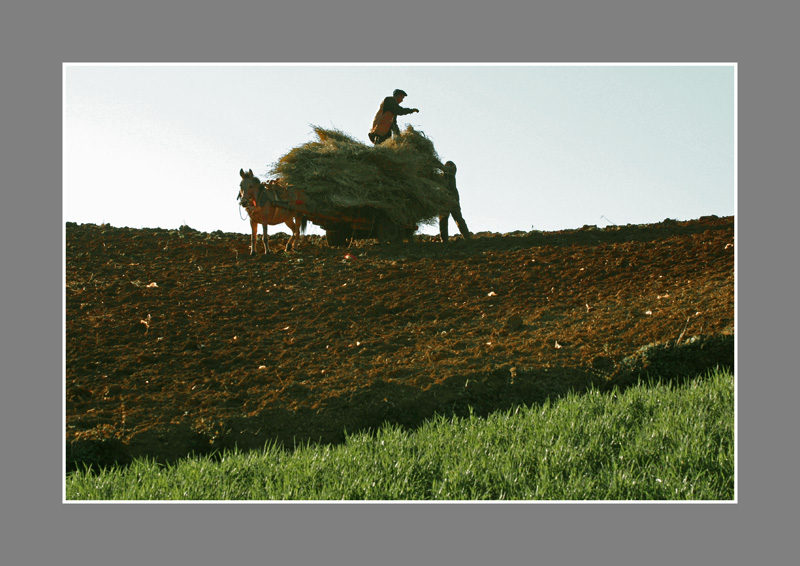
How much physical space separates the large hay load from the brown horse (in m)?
0.21

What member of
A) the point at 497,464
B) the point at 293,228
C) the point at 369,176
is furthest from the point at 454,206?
the point at 497,464

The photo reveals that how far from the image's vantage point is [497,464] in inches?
174

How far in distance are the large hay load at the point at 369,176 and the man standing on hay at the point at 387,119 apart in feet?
0.72

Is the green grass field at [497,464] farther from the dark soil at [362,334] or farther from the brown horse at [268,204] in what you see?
the brown horse at [268,204]

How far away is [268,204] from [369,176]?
1.28 metres

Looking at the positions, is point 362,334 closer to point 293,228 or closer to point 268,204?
point 268,204

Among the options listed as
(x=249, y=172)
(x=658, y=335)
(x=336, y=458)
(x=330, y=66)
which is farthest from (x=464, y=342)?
(x=249, y=172)

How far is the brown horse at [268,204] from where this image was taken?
897cm

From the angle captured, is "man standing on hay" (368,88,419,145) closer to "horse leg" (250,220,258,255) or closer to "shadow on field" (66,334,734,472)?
"horse leg" (250,220,258,255)

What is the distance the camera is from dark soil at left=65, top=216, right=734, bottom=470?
5125mm

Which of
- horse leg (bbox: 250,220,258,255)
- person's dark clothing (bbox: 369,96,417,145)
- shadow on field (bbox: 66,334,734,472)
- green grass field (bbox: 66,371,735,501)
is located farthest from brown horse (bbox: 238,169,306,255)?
green grass field (bbox: 66,371,735,501)

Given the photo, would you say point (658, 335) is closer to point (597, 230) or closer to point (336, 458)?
point (336, 458)

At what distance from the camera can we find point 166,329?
6508mm

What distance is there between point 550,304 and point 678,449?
2568 mm
